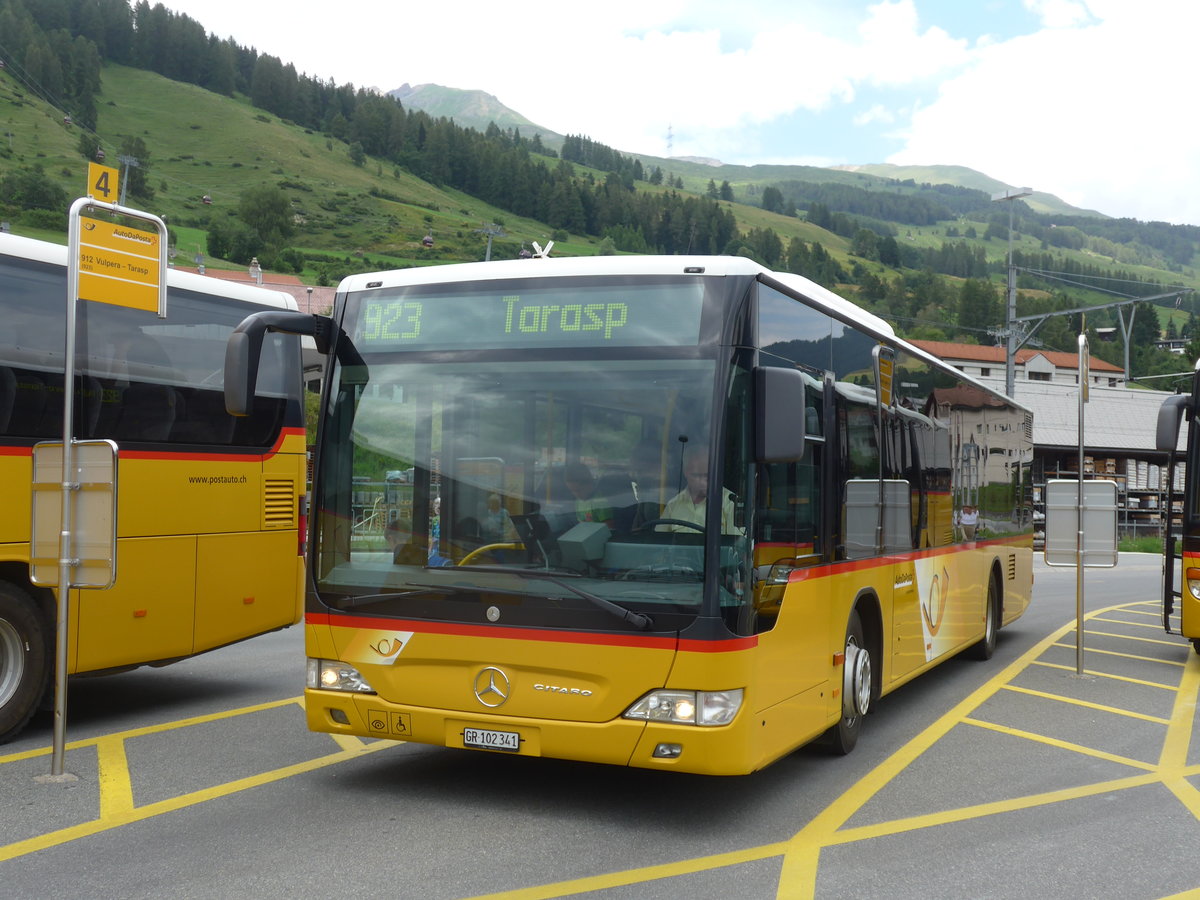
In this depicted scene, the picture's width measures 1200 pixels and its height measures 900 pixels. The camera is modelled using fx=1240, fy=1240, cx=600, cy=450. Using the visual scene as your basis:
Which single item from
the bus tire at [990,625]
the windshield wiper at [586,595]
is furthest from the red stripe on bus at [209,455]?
the bus tire at [990,625]

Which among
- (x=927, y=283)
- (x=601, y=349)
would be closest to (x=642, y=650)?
(x=601, y=349)

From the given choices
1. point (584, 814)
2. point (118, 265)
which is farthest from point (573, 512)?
point (118, 265)

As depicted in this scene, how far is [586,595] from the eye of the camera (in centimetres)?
601

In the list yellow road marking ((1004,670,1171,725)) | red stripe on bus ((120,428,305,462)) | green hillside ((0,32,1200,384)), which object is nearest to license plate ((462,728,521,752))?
red stripe on bus ((120,428,305,462))

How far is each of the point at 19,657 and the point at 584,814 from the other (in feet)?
13.8

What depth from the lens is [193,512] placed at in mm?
9406

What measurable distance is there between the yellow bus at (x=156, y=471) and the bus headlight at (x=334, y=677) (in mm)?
1722

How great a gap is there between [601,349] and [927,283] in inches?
5823

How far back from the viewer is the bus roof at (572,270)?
6.25 meters

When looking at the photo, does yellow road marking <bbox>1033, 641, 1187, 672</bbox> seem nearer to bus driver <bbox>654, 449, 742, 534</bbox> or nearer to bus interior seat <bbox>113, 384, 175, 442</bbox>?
bus driver <bbox>654, 449, 742, 534</bbox>

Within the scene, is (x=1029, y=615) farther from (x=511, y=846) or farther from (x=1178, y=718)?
(x=511, y=846)

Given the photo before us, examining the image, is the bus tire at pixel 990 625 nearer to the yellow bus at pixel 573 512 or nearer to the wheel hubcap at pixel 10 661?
the yellow bus at pixel 573 512

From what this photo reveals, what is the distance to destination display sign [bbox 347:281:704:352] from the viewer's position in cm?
621

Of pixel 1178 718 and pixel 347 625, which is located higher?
pixel 347 625
